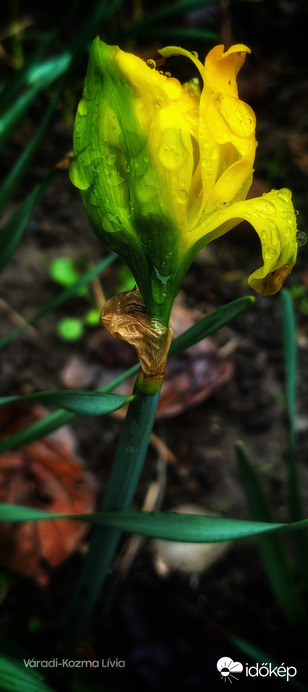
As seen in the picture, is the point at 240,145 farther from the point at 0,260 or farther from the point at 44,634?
the point at 44,634

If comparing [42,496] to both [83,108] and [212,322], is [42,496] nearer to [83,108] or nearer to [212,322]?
[212,322]

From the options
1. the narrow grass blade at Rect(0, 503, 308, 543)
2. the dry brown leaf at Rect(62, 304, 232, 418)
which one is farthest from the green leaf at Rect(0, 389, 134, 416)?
the dry brown leaf at Rect(62, 304, 232, 418)

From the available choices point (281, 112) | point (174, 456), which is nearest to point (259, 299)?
point (174, 456)

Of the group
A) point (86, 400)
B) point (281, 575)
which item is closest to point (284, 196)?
point (86, 400)

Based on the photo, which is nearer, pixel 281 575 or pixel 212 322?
pixel 212 322

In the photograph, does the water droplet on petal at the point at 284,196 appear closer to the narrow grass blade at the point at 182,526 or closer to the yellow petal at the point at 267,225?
the yellow petal at the point at 267,225

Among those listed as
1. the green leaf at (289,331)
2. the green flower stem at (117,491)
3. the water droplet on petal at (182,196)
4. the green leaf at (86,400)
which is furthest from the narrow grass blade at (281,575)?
the water droplet on petal at (182,196)
